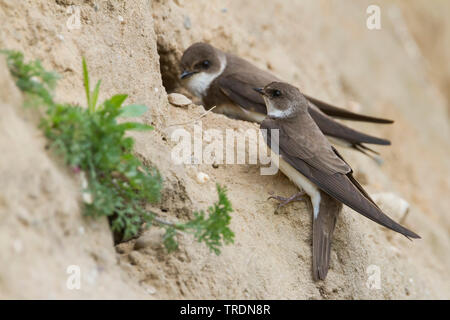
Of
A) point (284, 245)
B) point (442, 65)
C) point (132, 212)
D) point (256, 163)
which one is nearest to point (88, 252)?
point (132, 212)

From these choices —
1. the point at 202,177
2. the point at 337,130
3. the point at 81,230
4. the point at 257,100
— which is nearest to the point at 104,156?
the point at 81,230

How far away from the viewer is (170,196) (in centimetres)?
317

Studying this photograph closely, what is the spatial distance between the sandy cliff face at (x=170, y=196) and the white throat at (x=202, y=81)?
160mm

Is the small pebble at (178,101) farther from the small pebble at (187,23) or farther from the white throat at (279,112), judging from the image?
the small pebble at (187,23)

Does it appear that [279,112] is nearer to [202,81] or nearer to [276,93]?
[276,93]

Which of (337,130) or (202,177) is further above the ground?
(202,177)

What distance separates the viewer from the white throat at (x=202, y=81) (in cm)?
498

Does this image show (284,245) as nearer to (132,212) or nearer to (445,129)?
(132,212)

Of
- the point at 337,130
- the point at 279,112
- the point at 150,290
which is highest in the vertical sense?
the point at 279,112

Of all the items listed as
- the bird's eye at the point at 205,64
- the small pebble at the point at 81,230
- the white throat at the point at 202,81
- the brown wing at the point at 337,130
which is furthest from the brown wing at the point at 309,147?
the small pebble at the point at 81,230

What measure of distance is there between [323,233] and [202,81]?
193 centimetres

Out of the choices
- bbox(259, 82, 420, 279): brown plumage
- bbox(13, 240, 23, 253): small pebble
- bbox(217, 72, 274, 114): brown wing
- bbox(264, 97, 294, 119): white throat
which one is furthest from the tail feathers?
bbox(13, 240, 23, 253): small pebble

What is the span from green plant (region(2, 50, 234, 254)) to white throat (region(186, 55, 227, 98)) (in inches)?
81.6

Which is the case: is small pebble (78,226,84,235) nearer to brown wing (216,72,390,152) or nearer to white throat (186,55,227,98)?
brown wing (216,72,390,152)
